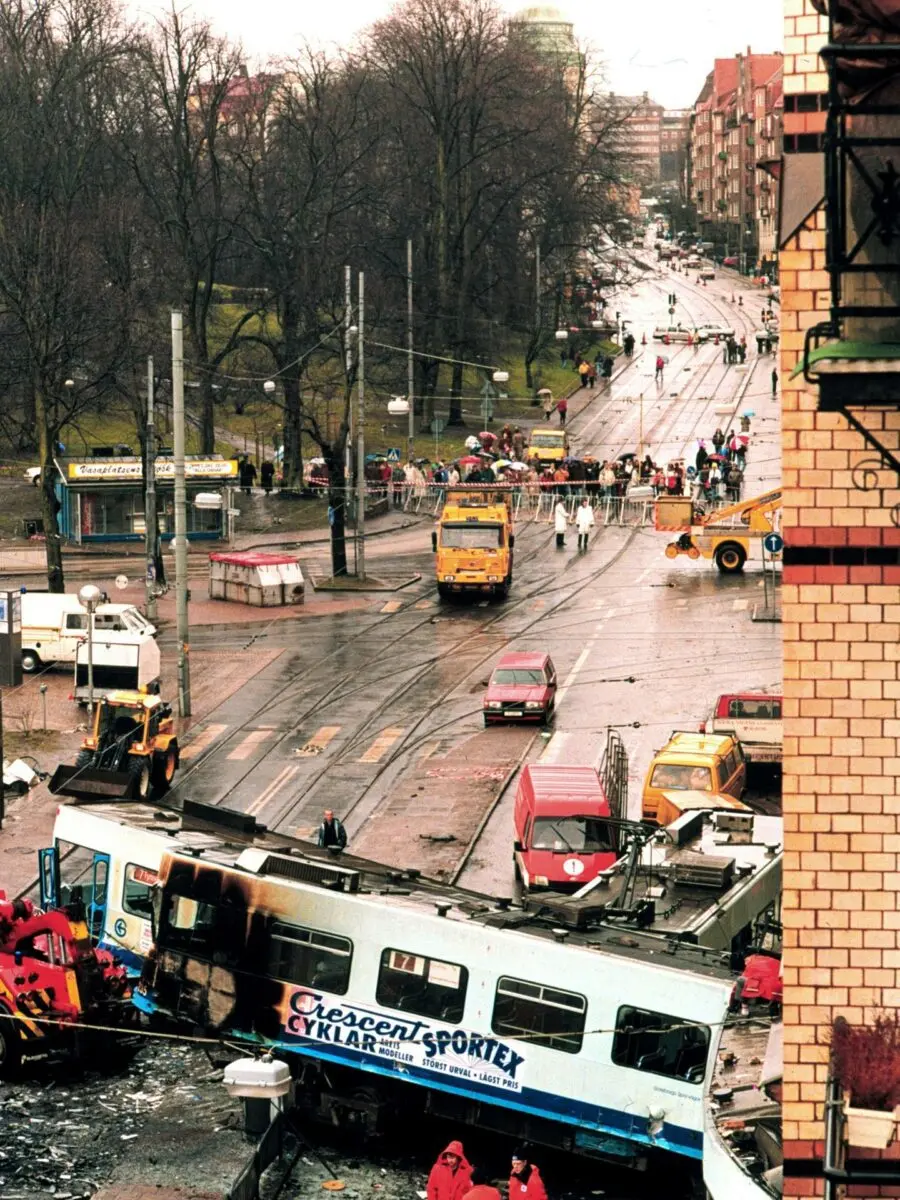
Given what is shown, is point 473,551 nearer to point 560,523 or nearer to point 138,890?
point 560,523

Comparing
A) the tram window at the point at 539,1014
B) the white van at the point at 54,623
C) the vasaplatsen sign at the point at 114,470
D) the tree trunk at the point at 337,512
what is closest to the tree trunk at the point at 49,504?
the white van at the point at 54,623

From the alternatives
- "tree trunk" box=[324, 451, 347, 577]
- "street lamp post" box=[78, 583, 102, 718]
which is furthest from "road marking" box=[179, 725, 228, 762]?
"tree trunk" box=[324, 451, 347, 577]

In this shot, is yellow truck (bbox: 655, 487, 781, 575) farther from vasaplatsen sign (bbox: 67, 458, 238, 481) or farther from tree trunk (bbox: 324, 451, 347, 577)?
vasaplatsen sign (bbox: 67, 458, 238, 481)

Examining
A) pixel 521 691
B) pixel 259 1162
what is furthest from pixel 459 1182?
A: pixel 521 691

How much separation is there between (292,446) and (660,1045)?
58.7m

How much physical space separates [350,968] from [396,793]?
56.2 ft

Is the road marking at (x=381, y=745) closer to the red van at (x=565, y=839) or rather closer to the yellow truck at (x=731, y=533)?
the red van at (x=565, y=839)

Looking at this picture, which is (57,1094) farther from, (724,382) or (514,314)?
(514,314)

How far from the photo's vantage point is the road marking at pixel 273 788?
4056 cm

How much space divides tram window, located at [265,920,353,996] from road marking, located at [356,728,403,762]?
19.0 meters

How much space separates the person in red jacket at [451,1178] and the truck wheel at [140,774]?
70.4 ft

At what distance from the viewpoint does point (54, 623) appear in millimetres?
52812

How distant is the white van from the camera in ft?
173

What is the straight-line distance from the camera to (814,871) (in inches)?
451
